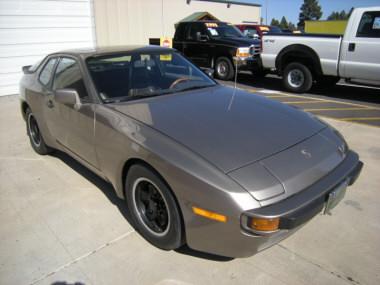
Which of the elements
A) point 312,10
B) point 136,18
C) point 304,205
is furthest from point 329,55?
point 312,10

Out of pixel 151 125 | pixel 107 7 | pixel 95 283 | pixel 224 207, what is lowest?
pixel 95 283

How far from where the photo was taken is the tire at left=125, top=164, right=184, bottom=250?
241 centimetres

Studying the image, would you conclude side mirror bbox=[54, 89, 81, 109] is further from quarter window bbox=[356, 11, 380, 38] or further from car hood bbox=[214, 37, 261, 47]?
car hood bbox=[214, 37, 261, 47]

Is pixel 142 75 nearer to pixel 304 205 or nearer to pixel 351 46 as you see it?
pixel 304 205

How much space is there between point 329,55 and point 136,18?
29.1ft

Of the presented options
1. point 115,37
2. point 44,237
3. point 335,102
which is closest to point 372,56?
point 335,102

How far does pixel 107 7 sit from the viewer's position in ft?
41.2

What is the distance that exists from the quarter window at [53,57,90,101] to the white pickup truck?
6.17 m

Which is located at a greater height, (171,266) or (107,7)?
(107,7)

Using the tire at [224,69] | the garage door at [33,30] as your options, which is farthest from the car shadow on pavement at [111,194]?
the tire at [224,69]

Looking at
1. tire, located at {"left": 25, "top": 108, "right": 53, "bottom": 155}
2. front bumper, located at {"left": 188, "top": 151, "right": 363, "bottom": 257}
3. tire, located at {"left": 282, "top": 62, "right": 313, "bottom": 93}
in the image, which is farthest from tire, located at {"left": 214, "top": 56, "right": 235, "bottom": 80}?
front bumper, located at {"left": 188, "top": 151, "right": 363, "bottom": 257}

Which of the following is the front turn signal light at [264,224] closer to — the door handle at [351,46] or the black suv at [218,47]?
the door handle at [351,46]

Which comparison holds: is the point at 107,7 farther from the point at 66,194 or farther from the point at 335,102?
the point at 66,194

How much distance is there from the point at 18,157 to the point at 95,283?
3.02 metres
